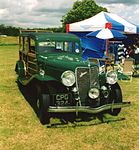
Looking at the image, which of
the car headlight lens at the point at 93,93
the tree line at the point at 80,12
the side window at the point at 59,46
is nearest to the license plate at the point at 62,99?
the car headlight lens at the point at 93,93

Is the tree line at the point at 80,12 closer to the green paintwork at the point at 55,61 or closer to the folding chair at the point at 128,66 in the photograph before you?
the folding chair at the point at 128,66

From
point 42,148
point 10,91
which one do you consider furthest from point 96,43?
point 42,148

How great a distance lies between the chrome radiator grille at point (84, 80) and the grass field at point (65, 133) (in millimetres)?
734

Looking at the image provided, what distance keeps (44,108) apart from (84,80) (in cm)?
114

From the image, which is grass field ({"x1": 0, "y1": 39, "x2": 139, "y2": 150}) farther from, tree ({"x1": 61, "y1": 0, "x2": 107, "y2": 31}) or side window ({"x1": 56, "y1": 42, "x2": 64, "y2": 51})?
tree ({"x1": 61, "y1": 0, "x2": 107, "y2": 31})

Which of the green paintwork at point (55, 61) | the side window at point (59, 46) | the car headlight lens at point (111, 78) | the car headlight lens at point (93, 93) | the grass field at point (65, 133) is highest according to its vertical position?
the side window at point (59, 46)

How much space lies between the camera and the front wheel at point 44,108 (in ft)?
21.6

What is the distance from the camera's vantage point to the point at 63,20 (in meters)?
50.6

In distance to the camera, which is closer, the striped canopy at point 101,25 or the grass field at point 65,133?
the grass field at point 65,133

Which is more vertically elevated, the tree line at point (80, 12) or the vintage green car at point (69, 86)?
the tree line at point (80, 12)

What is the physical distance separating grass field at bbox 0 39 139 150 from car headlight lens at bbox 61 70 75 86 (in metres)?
1.00

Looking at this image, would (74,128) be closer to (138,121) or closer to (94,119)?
(94,119)

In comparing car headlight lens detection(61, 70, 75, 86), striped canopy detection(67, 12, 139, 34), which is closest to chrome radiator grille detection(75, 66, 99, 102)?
car headlight lens detection(61, 70, 75, 86)

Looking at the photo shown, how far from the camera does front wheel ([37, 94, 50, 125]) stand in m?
6.59
